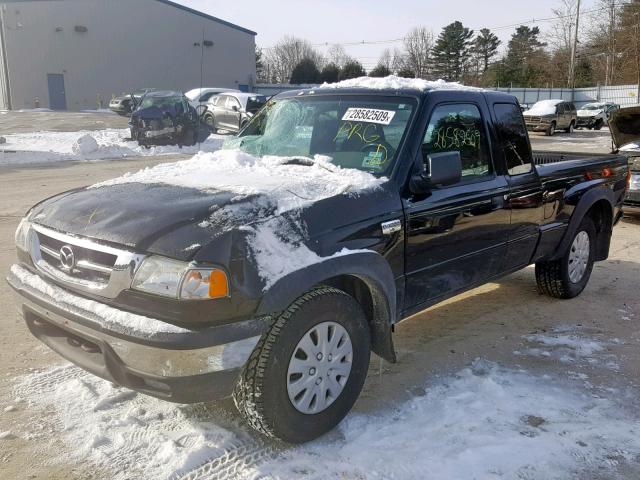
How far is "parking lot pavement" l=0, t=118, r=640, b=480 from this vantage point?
292 centimetres

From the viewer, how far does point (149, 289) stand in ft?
8.62

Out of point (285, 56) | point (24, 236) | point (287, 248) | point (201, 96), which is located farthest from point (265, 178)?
point (285, 56)

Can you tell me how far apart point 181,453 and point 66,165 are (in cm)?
1431

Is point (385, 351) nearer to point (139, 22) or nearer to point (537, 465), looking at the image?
point (537, 465)

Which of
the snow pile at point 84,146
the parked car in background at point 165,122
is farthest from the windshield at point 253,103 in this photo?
the snow pile at point 84,146

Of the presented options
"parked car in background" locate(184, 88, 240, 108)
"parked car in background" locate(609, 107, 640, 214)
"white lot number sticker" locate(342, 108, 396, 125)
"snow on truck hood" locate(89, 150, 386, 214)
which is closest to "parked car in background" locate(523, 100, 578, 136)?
"parked car in background" locate(184, 88, 240, 108)

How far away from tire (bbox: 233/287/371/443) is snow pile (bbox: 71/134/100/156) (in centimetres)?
1683

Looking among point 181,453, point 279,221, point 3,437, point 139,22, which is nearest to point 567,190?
point 279,221

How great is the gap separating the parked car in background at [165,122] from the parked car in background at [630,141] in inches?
524

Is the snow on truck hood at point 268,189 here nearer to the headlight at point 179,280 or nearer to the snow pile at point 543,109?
the headlight at point 179,280

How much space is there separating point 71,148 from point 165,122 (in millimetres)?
3082

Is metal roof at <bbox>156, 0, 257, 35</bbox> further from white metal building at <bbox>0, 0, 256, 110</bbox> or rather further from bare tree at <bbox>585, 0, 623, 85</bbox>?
bare tree at <bbox>585, 0, 623, 85</bbox>

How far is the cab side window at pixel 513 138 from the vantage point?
4.52 meters

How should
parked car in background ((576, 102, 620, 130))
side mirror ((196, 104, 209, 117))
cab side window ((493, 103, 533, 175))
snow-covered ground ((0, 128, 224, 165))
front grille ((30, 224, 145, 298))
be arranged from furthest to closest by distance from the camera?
parked car in background ((576, 102, 620, 130)), side mirror ((196, 104, 209, 117)), snow-covered ground ((0, 128, 224, 165)), cab side window ((493, 103, 533, 175)), front grille ((30, 224, 145, 298))
